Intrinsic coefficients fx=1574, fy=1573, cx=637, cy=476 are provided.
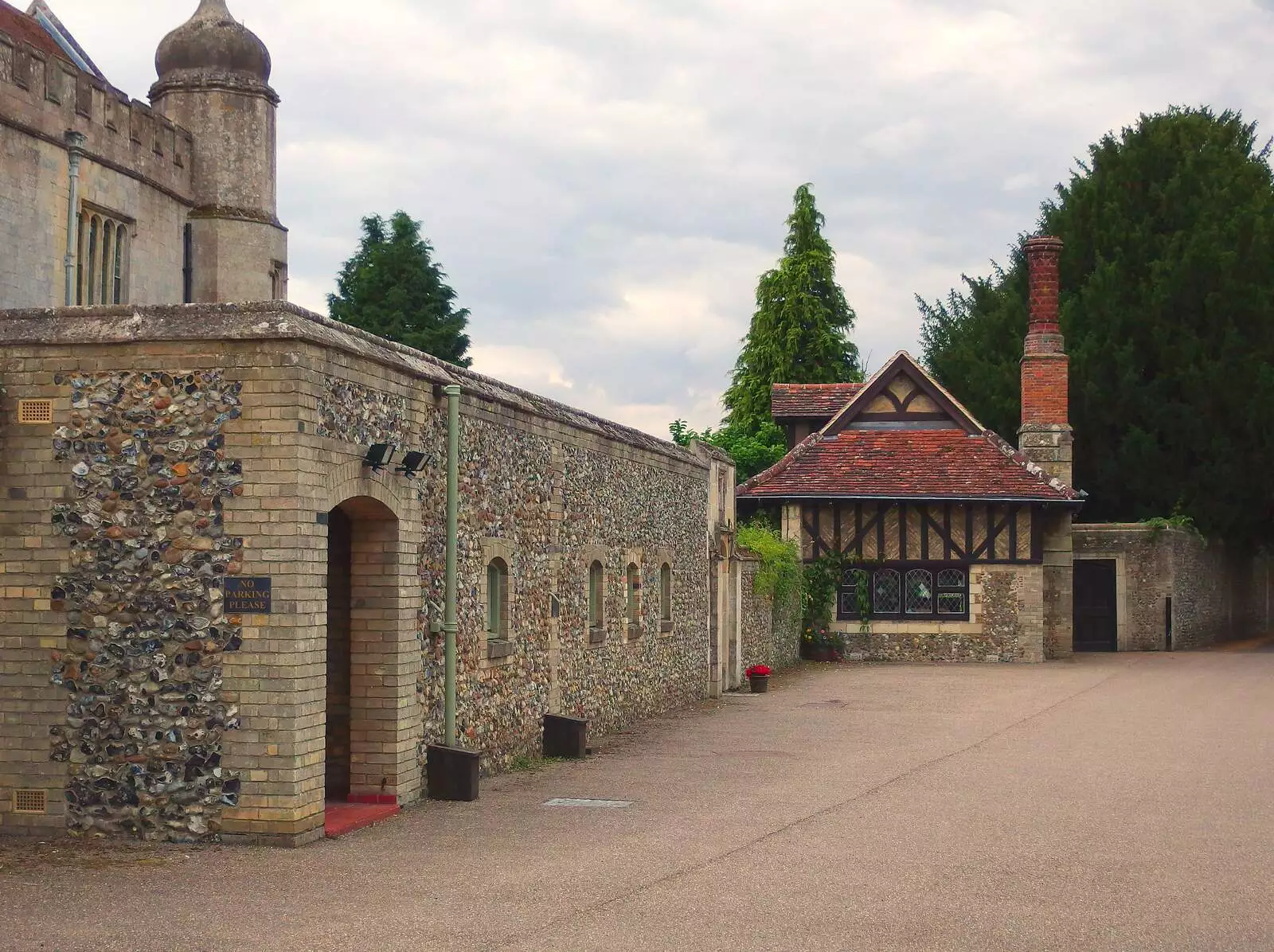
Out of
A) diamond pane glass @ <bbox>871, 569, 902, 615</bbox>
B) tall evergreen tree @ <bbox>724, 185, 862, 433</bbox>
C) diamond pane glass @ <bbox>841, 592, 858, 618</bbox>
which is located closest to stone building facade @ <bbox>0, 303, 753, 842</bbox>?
diamond pane glass @ <bbox>841, 592, 858, 618</bbox>

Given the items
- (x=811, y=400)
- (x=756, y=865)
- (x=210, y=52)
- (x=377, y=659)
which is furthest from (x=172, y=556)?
(x=811, y=400)

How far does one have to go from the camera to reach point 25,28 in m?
20.6

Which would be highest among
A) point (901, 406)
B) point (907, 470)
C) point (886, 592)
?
point (901, 406)

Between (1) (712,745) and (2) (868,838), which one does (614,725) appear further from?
(2) (868,838)

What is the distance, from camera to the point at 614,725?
55.8ft

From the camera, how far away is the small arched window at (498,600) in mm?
13555

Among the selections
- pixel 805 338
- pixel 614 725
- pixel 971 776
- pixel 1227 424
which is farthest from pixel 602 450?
pixel 805 338

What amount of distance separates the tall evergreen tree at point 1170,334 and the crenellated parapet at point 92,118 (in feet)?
76.5

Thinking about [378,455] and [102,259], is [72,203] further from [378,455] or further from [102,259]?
[378,455]

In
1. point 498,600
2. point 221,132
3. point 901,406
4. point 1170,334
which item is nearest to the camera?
point 498,600

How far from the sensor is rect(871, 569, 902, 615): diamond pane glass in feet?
99.2

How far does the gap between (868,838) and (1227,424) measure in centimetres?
2887

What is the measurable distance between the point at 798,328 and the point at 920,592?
2610 centimetres

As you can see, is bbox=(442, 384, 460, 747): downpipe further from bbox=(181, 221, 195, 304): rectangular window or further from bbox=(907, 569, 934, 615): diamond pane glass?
bbox=(907, 569, 934, 615): diamond pane glass
